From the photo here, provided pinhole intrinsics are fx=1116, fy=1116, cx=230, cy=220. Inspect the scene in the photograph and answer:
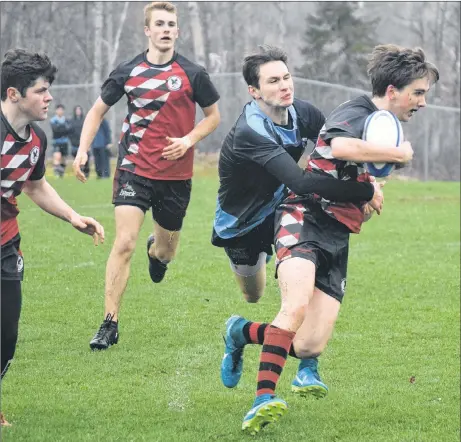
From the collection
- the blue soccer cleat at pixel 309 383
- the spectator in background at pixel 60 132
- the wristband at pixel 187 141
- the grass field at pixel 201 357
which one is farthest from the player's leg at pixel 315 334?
the spectator in background at pixel 60 132

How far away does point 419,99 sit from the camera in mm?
5965

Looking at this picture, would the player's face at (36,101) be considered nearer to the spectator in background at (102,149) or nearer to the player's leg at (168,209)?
the player's leg at (168,209)

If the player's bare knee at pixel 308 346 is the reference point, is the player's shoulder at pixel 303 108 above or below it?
above

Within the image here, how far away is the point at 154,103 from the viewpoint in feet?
27.3

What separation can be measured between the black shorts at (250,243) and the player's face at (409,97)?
1.24 meters

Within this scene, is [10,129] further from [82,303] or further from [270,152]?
[82,303]

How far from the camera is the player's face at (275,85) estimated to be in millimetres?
6410

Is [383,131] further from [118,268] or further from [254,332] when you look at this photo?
[118,268]

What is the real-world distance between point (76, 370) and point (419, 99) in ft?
→ 9.08

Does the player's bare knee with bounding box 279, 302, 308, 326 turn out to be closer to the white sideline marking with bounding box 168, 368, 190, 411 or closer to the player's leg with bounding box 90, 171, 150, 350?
the white sideline marking with bounding box 168, 368, 190, 411

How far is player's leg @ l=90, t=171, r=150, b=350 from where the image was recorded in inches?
306

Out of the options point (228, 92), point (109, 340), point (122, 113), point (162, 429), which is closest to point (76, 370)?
point (109, 340)

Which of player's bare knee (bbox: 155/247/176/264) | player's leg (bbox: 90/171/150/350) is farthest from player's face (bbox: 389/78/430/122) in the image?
player's bare knee (bbox: 155/247/176/264)

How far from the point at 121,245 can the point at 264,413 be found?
9.19 feet
